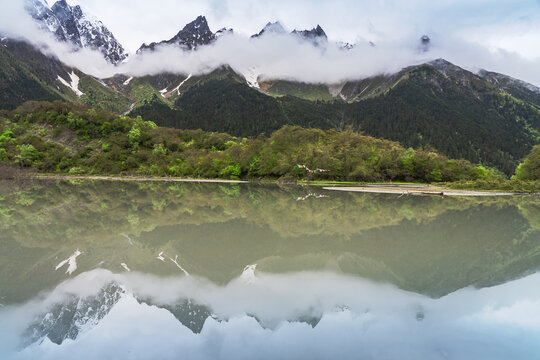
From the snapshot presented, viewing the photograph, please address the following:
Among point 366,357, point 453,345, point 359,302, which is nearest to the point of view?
point 366,357

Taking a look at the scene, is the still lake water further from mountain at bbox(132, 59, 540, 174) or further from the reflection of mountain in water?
mountain at bbox(132, 59, 540, 174)

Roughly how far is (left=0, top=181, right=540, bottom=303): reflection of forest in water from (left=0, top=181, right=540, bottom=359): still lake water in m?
0.06

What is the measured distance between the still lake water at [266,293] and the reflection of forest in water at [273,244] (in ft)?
0.20

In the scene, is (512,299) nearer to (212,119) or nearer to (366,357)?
(366,357)

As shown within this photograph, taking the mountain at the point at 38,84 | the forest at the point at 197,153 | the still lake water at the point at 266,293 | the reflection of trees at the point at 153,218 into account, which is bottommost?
the forest at the point at 197,153

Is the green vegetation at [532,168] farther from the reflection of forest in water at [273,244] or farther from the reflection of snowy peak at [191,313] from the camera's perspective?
the reflection of snowy peak at [191,313]

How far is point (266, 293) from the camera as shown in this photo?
20.3 ft

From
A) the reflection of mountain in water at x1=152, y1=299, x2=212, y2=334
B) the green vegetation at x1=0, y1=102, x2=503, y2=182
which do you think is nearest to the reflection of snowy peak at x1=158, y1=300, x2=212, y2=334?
the reflection of mountain in water at x1=152, y1=299, x2=212, y2=334

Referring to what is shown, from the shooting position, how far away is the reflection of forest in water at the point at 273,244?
731 centimetres

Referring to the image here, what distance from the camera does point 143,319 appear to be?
522cm

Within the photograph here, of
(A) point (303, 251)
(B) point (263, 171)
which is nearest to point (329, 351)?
(A) point (303, 251)

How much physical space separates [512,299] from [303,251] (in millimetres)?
4748

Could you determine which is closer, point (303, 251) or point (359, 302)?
point (359, 302)

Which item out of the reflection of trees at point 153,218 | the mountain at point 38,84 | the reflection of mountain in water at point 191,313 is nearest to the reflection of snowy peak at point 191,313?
the reflection of mountain in water at point 191,313
